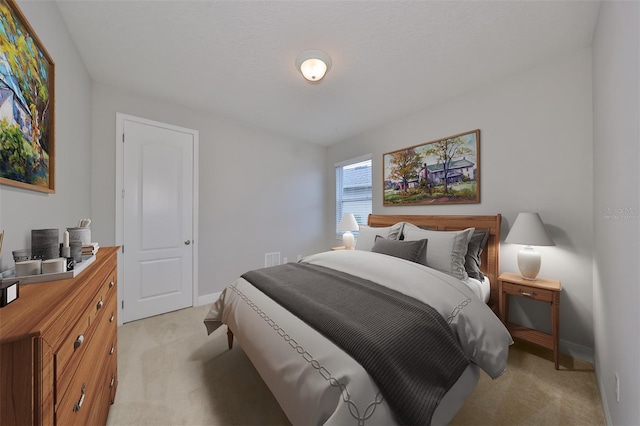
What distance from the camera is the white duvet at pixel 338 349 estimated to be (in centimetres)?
95

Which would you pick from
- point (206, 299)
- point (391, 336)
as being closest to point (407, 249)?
point (391, 336)

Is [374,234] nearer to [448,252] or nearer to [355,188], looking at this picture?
[448,252]

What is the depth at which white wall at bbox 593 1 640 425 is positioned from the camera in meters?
1.00

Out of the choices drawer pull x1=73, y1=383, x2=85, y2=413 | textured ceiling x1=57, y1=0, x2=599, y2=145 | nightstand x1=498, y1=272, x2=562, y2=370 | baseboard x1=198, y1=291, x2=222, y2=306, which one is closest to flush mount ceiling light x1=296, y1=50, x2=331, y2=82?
textured ceiling x1=57, y1=0, x2=599, y2=145

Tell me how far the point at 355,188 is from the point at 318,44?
8.07ft

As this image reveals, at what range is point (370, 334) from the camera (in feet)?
3.75

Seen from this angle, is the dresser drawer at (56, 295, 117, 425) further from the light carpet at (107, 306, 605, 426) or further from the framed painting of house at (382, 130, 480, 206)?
the framed painting of house at (382, 130, 480, 206)

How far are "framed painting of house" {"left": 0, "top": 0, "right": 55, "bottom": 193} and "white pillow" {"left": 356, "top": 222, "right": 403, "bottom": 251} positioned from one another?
8.90ft

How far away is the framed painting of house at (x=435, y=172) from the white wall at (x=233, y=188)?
58.5 inches

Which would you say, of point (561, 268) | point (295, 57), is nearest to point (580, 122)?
point (561, 268)

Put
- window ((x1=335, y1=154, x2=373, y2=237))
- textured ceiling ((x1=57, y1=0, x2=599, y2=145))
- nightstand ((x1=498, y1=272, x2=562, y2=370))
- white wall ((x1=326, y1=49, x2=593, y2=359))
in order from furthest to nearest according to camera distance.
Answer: window ((x1=335, y1=154, x2=373, y2=237))
white wall ((x1=326, y1=49, x2=593, y2=359))
nightstand ((x1=498, y1=272, x2=562, y2=370))
textured ceiling ((x1=57, y1=0, x2=599, y2=145))

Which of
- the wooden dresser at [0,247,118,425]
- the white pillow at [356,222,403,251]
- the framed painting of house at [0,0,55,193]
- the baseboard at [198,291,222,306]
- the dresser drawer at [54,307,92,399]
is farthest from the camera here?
the baseboard at [198,291,222,306]

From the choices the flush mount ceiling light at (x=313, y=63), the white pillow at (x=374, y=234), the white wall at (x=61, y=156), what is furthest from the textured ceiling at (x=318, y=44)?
the white pillow at (x=374, y=234)

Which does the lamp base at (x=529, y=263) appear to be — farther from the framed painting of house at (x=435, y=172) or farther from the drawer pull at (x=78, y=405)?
the drawer pull at (x=78, y=405)
